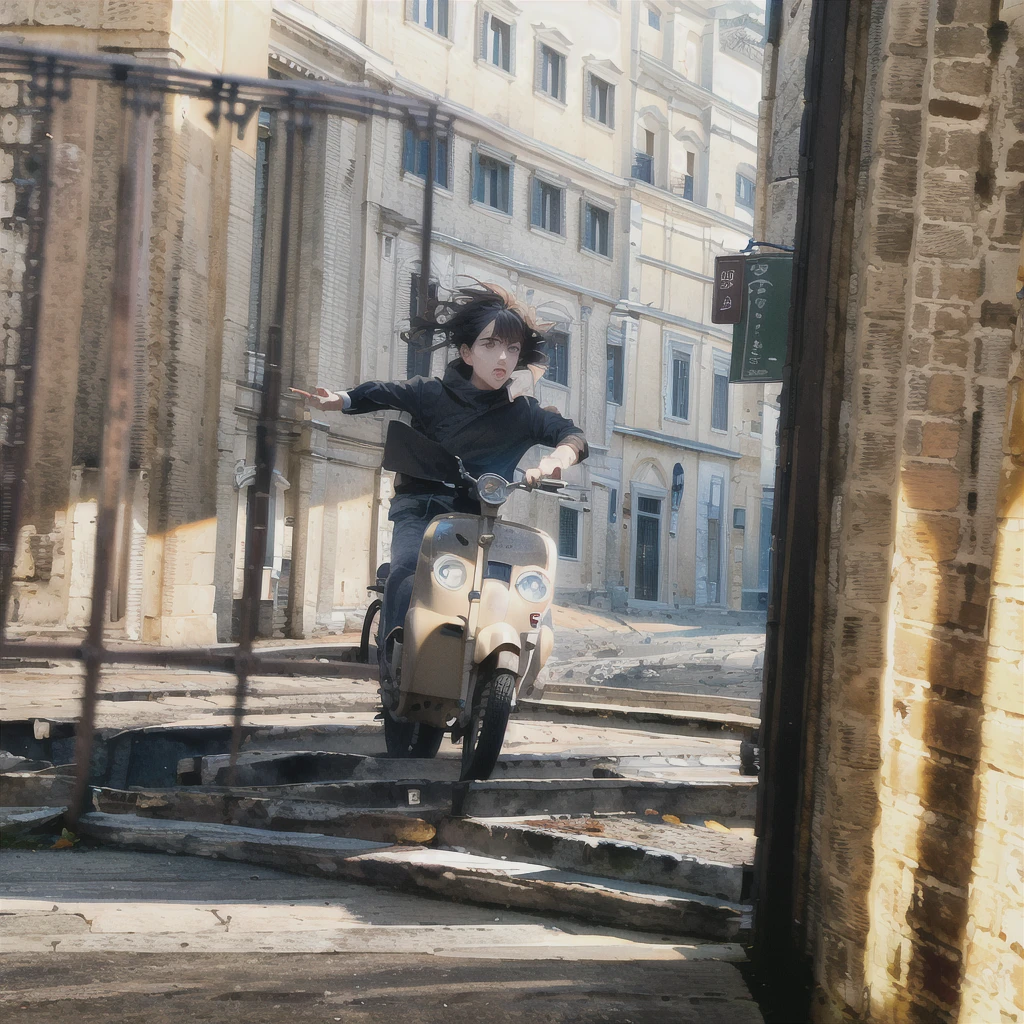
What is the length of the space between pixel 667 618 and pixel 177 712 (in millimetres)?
22868

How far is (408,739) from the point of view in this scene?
5.65 meters

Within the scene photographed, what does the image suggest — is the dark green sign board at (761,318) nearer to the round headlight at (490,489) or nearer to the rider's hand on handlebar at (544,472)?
the rider's hand on handlebar at (544,472)

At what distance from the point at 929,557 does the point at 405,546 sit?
3043mm

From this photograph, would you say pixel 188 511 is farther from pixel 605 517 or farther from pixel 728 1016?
pixel 605 517

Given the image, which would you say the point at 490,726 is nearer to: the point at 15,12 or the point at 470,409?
the point at 470,409

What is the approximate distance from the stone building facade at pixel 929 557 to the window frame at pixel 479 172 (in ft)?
79.2

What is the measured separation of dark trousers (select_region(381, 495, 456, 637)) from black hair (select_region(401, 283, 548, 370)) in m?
0.66

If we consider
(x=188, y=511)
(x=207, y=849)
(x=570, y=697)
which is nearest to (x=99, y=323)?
(x=188, y=511)

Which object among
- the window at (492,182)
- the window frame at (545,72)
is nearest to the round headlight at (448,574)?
the window at (492,182)

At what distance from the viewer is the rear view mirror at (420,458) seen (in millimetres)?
5055

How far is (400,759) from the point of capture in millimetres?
5297

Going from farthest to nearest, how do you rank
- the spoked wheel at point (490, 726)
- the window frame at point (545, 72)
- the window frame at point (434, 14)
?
the window frame at point (545, 72) < the window frame at point (434, 14) < the spoked wheel at point (490, 726)

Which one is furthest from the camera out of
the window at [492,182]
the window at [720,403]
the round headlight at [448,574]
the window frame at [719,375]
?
the window at [720,403]

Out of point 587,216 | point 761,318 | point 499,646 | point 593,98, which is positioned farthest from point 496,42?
point 499,646
